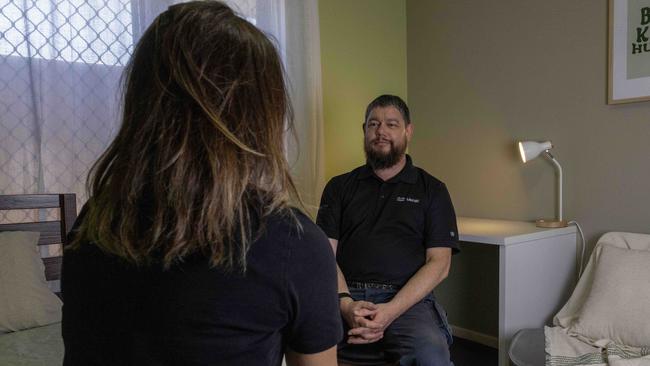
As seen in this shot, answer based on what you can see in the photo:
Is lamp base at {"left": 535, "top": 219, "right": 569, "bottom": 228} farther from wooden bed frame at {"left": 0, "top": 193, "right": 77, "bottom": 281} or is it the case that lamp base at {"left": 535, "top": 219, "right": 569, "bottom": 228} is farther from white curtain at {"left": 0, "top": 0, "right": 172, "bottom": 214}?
wooden bed frame at {"left": 0, "top": 193, "right": 77, "bottom": 281}

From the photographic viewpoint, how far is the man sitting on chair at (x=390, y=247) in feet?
5.72

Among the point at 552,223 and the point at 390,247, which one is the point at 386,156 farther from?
the point at 552,223

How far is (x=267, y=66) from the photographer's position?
0.69 meters

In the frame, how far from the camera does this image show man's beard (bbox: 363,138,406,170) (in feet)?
6.82

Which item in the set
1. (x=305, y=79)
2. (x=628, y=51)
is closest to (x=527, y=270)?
(x=628, y=51)

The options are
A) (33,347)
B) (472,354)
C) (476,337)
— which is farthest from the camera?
(476,337)

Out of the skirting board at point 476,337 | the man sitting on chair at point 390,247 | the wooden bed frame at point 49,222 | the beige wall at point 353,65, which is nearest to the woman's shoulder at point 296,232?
the man sitting on chair at point 390,247

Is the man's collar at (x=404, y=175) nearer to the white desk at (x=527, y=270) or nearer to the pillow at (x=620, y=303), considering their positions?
the white desk at (x=527, y=270)

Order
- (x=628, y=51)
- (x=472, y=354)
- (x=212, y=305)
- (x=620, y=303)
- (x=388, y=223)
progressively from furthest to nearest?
(x=472, y=354)
(x=628, y=51)
(x=388, y=223)
(x=620, y=303)
(x=212, y=305)

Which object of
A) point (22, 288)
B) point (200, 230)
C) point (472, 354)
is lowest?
point (472, 354)

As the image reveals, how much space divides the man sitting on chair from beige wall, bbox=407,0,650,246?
0.81 meters

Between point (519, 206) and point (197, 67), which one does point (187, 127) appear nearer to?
point (197, 67)

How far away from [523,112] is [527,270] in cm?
91

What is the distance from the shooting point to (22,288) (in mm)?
1740
